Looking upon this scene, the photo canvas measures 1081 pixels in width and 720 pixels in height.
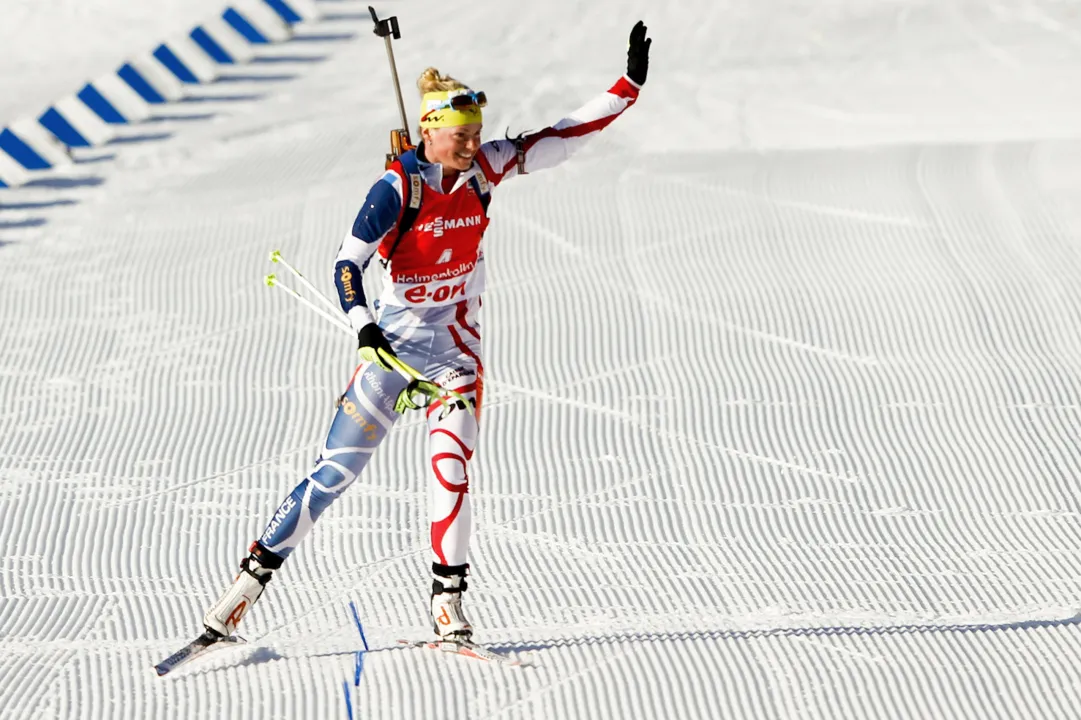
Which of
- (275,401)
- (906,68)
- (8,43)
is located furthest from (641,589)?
(8,43)

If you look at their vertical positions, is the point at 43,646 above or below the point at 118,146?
below

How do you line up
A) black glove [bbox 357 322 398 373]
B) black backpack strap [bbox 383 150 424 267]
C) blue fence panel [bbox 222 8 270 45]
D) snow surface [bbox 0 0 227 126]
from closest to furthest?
1. black glove [bbox 357 322 398 373]
2. black backpack strap [bbox 383 150 424 267]
3. snow surface [bbox 0 0 227 126]
4. blue fence panel [bbox 222 8 270 45]

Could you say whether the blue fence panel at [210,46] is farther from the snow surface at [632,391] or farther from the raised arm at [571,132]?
the raised arm at [571,132]

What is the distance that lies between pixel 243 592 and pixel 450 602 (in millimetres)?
702

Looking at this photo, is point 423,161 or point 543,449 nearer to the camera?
point 423,161

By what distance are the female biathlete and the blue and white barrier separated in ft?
23.7

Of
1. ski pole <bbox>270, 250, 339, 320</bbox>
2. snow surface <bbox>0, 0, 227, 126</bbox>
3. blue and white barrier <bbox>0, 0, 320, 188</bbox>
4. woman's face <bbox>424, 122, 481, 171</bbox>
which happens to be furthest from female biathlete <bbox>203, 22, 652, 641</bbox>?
snow surface <bbox>0, 0, 227, 126</bbox>

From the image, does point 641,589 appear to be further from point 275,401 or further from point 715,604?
point 275,401

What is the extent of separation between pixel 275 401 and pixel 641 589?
9.21ft

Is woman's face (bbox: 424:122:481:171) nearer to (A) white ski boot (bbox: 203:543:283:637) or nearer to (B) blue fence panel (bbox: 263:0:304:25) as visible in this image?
(A) white ski boot (bbox: 203:543:283:637)

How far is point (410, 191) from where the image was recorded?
4582 millimetres

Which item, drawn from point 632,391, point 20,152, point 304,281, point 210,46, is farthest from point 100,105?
point 304,281

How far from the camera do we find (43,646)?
5.14m

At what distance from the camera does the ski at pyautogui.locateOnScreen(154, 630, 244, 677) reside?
187 inches
